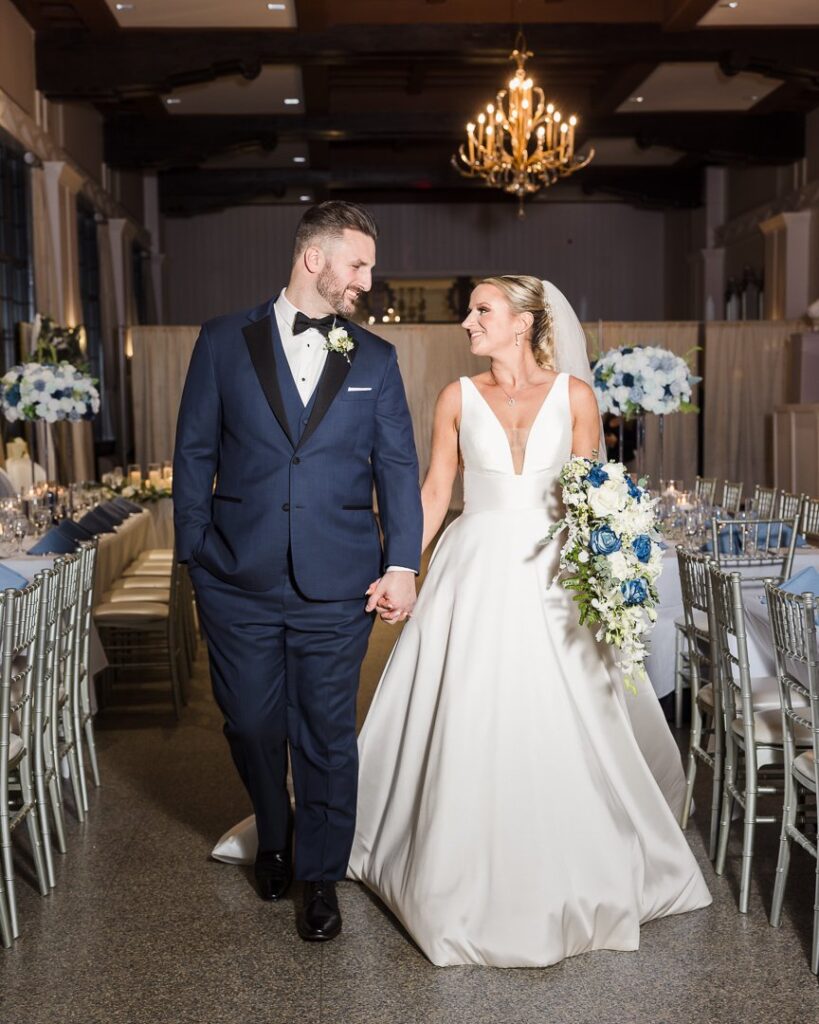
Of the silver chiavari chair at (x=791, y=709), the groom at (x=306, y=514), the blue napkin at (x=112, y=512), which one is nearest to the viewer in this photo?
the silver chiavari chair at (x=791, y=709)

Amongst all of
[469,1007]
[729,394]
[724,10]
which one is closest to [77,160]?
[724,10]

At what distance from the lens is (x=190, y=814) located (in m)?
4.53


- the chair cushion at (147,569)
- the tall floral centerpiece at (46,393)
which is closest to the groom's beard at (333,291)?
the chair cushion at (147,569)

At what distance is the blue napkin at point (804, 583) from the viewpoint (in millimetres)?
3672

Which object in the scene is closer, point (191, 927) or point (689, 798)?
point (191, 927)

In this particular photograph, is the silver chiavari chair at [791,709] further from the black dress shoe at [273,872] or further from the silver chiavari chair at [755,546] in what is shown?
the silver chiavari chair at [755,546]

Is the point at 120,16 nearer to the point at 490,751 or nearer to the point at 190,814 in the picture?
the point at 190,814

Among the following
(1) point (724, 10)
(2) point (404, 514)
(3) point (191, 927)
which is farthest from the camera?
(1) point (724, 10)

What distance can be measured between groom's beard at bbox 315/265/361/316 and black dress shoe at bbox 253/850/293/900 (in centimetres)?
160

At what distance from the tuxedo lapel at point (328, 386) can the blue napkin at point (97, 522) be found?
4069mm

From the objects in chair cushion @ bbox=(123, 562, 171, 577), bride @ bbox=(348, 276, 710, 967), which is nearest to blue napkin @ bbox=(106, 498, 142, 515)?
chair cushion @ bbox=(123, 562, 171, 577)

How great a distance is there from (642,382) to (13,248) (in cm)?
593

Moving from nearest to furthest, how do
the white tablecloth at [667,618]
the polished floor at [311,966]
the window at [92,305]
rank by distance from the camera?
the polished floor at [311,966] → the white tablecloth at [667,618] → the window at [92,305]

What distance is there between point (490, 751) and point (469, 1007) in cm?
65
